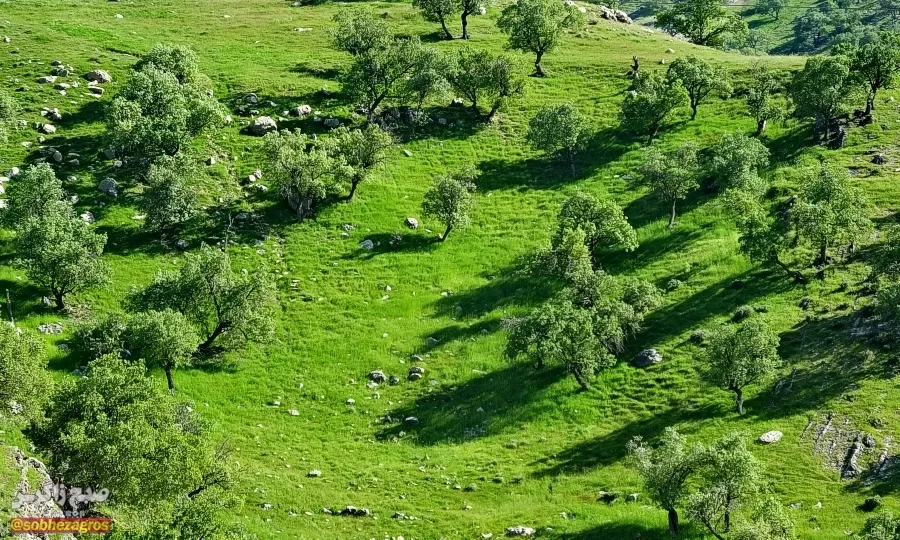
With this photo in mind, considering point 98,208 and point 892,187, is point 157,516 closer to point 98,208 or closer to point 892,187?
point 98,208

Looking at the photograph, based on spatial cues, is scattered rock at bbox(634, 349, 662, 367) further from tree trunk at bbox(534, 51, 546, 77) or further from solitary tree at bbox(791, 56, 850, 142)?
tree trunk at bbox(534, 51, 546, 77)

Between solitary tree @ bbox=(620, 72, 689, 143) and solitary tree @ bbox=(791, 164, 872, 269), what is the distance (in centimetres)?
2453

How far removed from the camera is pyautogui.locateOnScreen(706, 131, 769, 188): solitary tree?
294ft

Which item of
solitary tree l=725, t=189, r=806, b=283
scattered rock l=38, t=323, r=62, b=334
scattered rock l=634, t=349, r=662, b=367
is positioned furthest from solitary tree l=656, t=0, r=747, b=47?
scattered rock l=38, t=323, r=62, b=334

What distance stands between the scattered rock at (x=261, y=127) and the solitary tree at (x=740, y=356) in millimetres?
60618

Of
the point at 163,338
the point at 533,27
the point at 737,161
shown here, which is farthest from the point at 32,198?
the point at 533,27

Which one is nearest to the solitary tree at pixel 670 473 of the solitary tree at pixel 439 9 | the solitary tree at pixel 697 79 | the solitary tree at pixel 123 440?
the solitary tree at pixel 123 440

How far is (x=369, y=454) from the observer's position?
6425cm

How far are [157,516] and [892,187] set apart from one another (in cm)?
7666

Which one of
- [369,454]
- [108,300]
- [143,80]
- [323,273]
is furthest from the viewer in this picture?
[143,80]

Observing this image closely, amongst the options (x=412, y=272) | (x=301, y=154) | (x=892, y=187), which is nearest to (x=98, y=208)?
(x=301, y=154)

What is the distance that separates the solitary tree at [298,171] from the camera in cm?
8981

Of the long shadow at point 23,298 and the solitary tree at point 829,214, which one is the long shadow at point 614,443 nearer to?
the solitary tree at point 829,214

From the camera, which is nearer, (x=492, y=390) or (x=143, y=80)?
(x=492, y=390)
